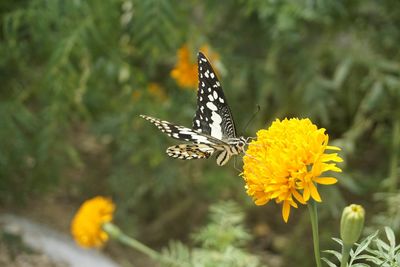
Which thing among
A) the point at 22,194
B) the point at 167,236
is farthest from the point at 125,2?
the point at 167,236

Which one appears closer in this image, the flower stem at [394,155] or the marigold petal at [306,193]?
the marigold petal at [306,193]

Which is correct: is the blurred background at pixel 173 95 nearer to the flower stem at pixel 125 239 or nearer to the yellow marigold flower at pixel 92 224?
the yellow marigold flower at pixel 92 224

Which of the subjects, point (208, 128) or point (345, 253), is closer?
point (345, 253)

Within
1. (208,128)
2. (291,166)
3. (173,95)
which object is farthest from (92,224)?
(291,166)

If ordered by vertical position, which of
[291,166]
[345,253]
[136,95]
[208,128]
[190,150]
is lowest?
[345,253]

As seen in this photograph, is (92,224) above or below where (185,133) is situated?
above

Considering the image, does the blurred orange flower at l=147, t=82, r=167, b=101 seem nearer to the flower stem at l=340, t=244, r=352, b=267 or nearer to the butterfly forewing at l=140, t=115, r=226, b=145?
the butterfly forewing at l=140, t=115, r=226, b=145

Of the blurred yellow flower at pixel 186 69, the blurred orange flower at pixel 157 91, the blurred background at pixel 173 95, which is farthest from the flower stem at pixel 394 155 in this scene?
the blurred orange flower at pixel 157 91

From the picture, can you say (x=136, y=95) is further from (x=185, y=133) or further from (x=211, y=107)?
(x=185, y=133)
